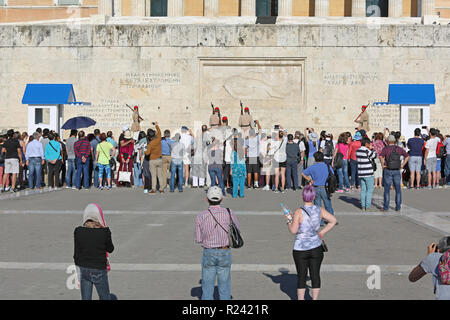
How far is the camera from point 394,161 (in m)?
15.0

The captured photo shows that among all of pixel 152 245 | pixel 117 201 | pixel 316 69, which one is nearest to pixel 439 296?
pixel 152 245

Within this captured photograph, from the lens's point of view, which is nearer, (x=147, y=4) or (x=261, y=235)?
(x=261, y=235)

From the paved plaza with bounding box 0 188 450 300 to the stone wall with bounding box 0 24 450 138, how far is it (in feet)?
28.9

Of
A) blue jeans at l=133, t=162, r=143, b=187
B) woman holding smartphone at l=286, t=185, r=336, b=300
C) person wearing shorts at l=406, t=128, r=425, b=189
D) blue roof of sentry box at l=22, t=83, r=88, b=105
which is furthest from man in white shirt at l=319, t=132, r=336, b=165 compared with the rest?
woman holding smartphone at l=286, t=185, r=336, b=300

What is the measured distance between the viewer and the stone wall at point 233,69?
85.4 feet

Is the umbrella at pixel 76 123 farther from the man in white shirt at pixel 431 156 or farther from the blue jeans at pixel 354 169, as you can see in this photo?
the man in white shirt at pixel 431 156

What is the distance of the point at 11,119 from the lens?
1040 inches

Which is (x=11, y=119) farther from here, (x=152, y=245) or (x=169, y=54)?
(x=152, y=245)

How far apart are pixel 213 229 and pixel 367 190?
9292 millimetres

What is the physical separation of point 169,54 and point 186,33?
3.41ft

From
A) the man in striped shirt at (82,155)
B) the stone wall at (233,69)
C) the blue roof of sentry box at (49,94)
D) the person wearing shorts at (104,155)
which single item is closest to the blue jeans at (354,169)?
the stone wall at (233,69)

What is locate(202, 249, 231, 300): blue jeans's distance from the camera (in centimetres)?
665

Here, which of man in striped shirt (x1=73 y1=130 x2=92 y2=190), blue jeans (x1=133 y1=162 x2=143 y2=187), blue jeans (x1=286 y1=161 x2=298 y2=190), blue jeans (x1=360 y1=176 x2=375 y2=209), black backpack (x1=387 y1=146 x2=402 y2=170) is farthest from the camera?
blue jeans (x1=133 y1=162 x2=143 y2=187)

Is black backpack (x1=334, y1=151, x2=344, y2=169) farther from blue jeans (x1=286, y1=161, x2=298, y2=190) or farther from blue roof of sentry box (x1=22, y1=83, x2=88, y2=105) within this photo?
blue roof of sentry box (x1=22, y1=83, x2=88, y2=105)
